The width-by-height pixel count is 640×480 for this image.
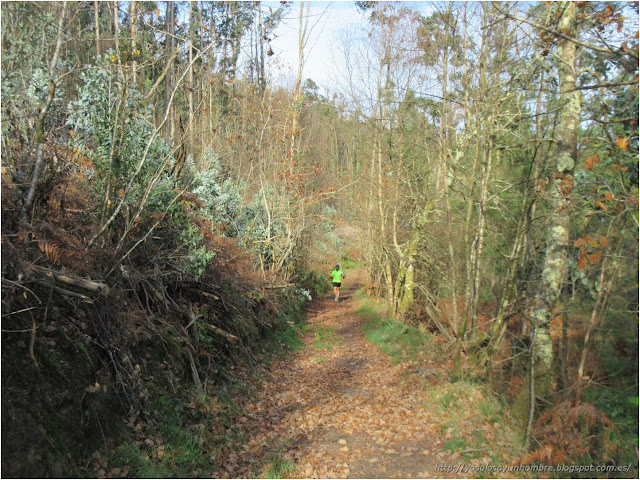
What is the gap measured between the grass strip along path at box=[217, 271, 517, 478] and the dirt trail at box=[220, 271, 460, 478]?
0.05ft

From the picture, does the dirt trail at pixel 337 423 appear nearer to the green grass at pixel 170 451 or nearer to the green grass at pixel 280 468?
the green grass at pixel 280 468

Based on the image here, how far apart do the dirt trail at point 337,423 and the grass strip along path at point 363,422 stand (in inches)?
0.6

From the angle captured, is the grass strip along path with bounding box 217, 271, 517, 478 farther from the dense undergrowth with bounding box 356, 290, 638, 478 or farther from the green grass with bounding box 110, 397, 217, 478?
the green grass with bounding box 110, 397, 217, 478

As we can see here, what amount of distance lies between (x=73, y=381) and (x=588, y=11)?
8.08m

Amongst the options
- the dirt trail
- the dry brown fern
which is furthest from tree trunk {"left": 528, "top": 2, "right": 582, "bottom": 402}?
the dry brown fern

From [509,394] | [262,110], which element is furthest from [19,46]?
[509,394]

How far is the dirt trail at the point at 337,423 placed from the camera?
240 inches

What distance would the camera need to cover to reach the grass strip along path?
6.12 meters

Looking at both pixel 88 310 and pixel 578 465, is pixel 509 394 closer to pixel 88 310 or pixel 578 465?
pixel 578 465

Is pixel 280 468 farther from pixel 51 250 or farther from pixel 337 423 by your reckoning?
pixel 51 250

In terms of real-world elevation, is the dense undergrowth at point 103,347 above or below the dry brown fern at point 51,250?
below

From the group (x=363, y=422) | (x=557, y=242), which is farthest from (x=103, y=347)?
(x=557, y=242)

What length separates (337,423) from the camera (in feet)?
24.9

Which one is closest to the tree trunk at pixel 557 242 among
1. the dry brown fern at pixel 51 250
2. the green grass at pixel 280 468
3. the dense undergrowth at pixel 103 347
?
the green grass at pixel 280 468
